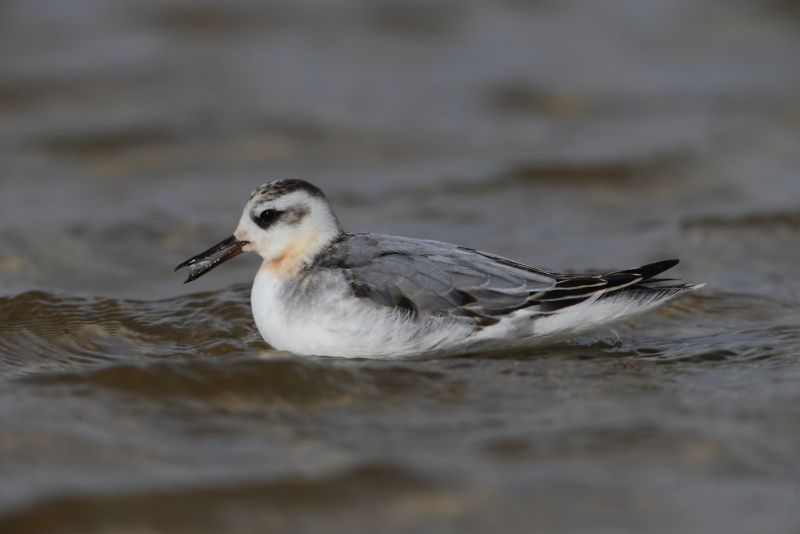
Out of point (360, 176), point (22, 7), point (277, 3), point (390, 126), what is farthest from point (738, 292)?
point (22, 7)

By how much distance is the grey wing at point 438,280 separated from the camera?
700 centimetres

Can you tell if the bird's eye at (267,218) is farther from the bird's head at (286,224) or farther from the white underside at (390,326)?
the white underside at (390,326)

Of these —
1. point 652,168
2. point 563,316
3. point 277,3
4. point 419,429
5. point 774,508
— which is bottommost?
point 774,508

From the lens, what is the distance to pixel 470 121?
522 inches

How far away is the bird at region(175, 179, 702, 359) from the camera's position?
6988 mm

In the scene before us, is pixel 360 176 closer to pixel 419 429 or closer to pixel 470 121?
pixel 470 121

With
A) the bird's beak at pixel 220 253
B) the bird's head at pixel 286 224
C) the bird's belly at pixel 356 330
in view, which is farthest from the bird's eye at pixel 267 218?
the bird's belly at pixel 356 330

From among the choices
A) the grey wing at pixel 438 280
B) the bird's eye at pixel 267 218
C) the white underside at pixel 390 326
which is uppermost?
the bird's eye at pixel 267 218

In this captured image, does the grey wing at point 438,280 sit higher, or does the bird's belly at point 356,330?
the grey wing at point 438,280

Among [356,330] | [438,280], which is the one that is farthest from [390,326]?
[438,280]

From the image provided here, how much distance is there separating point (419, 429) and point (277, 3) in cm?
1058

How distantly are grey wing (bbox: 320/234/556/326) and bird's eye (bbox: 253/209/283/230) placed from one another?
1.51 ft

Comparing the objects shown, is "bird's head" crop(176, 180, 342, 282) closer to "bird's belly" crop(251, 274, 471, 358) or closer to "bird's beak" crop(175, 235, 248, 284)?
"bird's beak" crop(175, 235, 248, 284)

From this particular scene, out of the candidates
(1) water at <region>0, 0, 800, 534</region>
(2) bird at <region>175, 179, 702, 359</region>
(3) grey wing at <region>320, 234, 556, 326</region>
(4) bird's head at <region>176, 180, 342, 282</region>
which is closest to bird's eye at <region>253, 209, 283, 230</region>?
(4) bird's head at <region>176, 180, 342, 282</region>
